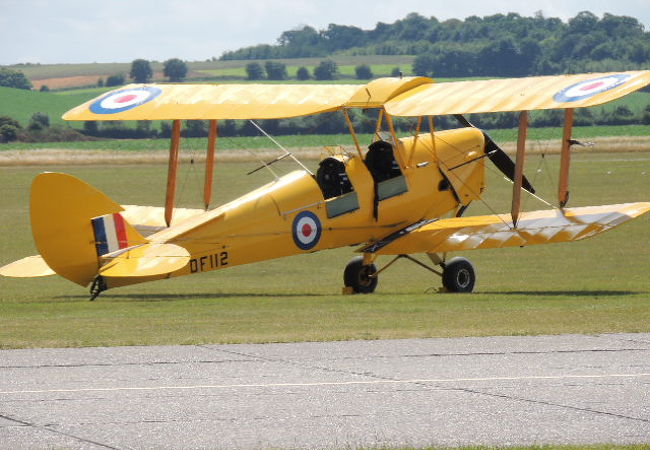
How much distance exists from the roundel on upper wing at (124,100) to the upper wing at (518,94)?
3912 millimetres

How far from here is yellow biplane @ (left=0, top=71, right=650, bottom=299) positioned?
1542cm

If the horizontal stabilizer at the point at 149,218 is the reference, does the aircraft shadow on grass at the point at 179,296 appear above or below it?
below

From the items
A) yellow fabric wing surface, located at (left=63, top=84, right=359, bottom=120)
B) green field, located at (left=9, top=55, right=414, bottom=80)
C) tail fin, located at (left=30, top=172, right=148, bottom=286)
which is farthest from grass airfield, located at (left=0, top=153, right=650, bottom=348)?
green field, located at (left=9, top=55, right=414, bottom=80)

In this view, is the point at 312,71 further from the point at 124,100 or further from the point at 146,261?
the point at 146,261

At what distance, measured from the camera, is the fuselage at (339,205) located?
16469mm

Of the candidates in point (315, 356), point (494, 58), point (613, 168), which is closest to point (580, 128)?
point (613, 168)

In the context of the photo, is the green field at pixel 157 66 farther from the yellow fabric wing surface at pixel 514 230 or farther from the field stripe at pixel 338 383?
Answer: the field stripe at pixel 338 383

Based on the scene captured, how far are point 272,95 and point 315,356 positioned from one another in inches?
326

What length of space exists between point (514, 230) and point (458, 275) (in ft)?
3.71

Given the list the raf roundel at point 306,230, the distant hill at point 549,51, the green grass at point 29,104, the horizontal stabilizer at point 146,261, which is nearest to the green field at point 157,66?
the distant hill at point 549,51

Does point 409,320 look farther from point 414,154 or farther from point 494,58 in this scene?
point 494,58

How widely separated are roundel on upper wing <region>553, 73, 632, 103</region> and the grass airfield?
2.45 metres

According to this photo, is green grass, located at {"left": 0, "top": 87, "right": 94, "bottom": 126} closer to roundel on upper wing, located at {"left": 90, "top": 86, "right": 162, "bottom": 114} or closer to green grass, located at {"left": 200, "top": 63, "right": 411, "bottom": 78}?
green grass, located at {"left": 200, "top": 63, "right": 411, "bottom": 78}

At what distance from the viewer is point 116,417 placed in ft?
29.4
